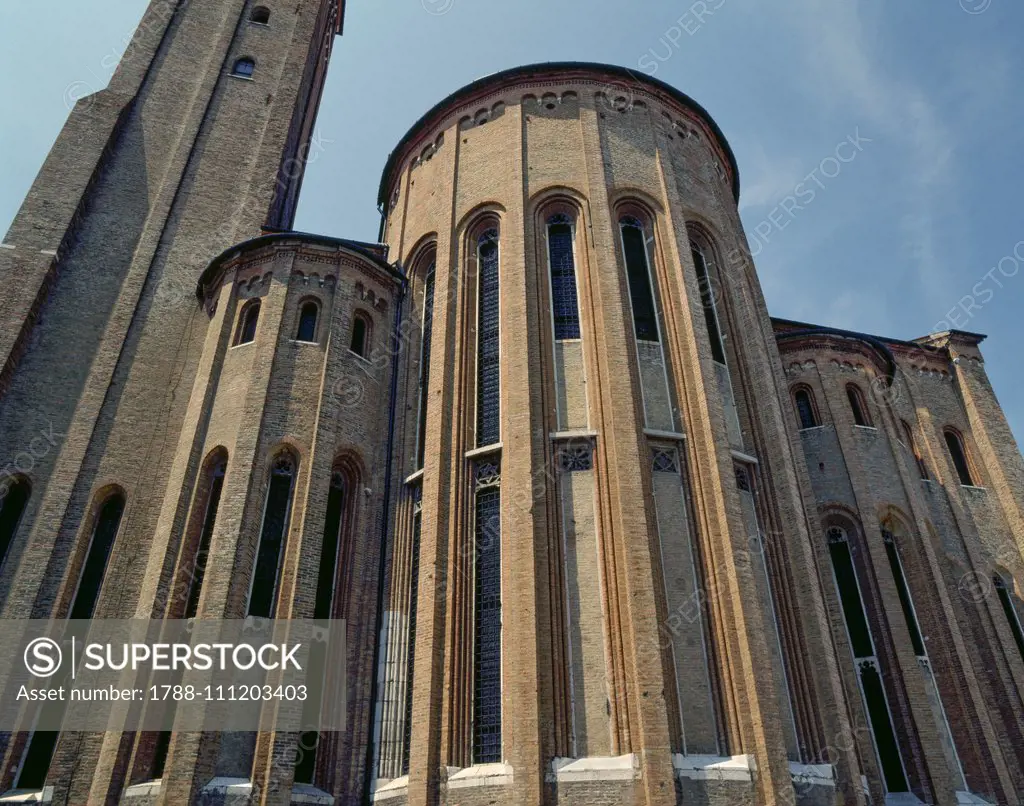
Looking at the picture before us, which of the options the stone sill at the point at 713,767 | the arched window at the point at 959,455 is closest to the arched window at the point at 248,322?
the stone sill at the point at 713,767

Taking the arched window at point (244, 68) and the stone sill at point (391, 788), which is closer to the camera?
the stone sill at point (391, 788)

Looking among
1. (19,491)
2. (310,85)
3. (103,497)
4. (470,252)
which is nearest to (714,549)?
(470,252)

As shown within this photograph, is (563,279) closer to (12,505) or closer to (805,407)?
(805,407)

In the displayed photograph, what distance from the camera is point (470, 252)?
598 inches

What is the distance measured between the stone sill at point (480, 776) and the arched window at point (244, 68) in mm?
20226

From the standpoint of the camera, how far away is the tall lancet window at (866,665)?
47.9ft

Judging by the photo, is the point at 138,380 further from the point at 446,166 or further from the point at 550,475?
the point at 550,475

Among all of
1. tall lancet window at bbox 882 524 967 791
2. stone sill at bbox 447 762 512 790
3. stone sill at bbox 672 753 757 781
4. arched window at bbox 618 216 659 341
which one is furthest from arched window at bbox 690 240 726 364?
stone sill at bbox 447 762 512 790

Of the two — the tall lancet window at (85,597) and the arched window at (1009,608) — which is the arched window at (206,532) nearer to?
the tall lancet window at (85,597)

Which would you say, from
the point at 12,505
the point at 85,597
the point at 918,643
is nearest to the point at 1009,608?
the point at 918,643

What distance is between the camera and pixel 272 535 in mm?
12852

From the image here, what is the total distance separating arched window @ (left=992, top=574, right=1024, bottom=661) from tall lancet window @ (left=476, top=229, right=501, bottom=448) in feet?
46.5

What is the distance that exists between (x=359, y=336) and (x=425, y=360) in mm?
1452

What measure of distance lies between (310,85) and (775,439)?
65.5 ft
